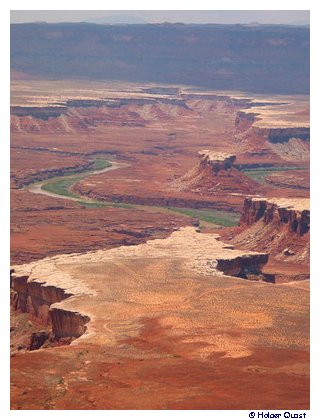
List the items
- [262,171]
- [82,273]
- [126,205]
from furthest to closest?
[262,171]
[126,205]
[82,273]

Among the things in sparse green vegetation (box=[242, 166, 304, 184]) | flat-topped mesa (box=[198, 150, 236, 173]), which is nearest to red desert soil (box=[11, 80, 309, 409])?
flat-topped mesa (box=[198, 150, 236, 173])

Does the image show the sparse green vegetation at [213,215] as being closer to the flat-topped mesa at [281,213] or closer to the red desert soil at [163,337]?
the flat-topped mesa at [281,213]

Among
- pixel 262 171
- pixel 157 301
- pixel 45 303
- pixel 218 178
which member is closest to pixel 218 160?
pixel 218 178

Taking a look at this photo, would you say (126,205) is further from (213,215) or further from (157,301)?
(157,301)

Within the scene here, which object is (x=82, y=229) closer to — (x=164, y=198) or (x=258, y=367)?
(x=164, y=198)

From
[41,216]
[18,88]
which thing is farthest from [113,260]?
[18,88]

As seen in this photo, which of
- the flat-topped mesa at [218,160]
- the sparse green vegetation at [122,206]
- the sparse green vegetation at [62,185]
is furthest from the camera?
the sparse green vegetation at [62,185]

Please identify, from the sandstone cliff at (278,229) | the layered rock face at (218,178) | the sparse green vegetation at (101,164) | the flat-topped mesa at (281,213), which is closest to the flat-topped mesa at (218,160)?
the layered rock face at (218,178)
